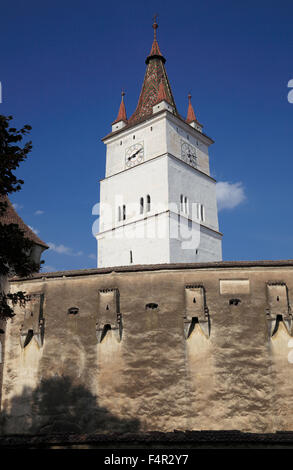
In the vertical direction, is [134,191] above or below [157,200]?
above

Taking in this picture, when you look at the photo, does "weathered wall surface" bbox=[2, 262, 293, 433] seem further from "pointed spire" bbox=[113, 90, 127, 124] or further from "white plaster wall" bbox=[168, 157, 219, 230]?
"pointed spire" bbox=[113, 90, 127, 124]

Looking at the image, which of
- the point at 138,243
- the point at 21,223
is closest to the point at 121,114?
the point at 138,243

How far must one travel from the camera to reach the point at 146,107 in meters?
41.1

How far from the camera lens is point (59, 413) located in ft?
56.3

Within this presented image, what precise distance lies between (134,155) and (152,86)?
7.70 meters

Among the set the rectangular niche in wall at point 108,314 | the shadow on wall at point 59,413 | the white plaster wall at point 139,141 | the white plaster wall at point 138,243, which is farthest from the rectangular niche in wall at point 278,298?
the white plaster wall at point 139,141

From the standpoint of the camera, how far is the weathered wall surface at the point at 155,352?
54.2ft

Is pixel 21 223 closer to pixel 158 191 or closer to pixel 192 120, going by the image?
pixel 158 191

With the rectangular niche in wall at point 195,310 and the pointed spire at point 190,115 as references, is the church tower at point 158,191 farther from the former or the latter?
the rectangular niche in wall at point 195,310

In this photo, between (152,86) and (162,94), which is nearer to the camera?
(162,94)

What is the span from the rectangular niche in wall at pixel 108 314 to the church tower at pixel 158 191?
1447 cm

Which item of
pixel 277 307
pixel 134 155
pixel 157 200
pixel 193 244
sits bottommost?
pixel 277 307

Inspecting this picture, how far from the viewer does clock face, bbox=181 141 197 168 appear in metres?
38.3
